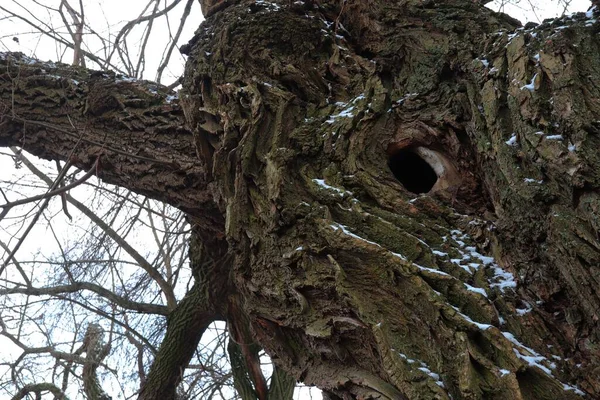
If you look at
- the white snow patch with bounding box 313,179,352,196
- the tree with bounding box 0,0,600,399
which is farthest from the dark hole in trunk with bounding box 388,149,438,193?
Result: the white snow patch with bounding box 313,179,352,196

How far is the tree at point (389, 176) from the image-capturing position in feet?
4.44

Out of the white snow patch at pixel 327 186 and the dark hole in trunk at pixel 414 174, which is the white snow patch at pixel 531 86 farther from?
the white snow patch at pixel 327 186

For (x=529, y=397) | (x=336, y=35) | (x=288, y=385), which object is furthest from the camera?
(x=288, y=385)

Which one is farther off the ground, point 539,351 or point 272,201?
point 272,201

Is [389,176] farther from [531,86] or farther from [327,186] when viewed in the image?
[531,86]

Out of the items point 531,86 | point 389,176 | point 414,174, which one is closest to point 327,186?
point 389,176

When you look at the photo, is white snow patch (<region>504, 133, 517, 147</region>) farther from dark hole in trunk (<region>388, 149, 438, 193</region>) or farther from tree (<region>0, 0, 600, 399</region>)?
dark hole in trunk (<region>388, 149, 438, 193</region>)

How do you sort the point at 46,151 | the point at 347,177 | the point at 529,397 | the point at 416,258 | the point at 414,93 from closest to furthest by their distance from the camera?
the point at 529,397
the point at 416,258
the point at 347,177
the point at 414,93
the point at 46,151

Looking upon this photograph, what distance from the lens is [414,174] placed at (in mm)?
1994

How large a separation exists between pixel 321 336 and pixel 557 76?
99cm

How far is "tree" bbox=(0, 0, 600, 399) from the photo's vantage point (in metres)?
1.35

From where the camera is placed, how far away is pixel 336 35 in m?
2.26

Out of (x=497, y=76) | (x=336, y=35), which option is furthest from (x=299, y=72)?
(x=497, y=76)

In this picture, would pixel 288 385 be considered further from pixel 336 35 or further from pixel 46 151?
pixel 336 35
